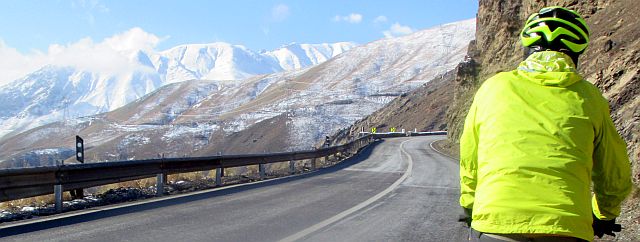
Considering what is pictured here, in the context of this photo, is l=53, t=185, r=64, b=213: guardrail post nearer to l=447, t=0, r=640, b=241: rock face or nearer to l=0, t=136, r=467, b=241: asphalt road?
l=0, t=136, r=467, b=241: asphalt road

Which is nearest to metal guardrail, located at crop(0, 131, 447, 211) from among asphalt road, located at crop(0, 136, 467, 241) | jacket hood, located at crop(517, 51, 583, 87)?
asphalt road, located at crop(0, 136, 467, 241)

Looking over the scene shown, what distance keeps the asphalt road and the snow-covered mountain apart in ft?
216

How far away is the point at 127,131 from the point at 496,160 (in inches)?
5988

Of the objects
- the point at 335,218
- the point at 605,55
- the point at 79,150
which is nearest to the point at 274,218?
the point at 335,218

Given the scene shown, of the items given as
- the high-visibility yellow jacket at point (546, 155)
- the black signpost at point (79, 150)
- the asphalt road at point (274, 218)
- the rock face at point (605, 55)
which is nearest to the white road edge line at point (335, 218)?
the asphalt road at point (274, 218)

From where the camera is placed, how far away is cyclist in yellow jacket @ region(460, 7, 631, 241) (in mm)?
2563

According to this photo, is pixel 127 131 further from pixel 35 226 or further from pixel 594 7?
pixel 35 226

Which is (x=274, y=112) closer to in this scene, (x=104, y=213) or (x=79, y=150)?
(x=79, y=150)

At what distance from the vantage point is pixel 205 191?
13297 millimetres

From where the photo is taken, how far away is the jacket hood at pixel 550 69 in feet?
8.84

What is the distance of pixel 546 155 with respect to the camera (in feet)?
8.52

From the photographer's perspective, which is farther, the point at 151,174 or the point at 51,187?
the point at 151,174

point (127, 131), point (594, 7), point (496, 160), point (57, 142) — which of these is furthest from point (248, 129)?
point (496, 160)

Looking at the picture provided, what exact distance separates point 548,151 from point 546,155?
0.07ft
